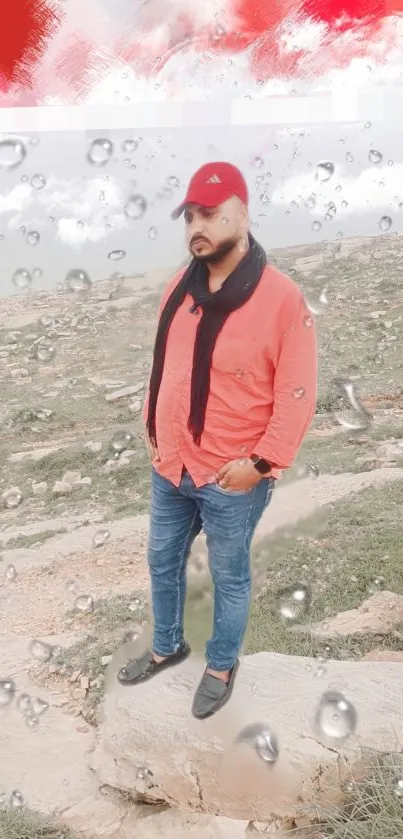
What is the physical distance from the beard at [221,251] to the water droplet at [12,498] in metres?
4.48

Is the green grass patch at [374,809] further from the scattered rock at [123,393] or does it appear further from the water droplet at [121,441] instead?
the scattered rock at [123,393]

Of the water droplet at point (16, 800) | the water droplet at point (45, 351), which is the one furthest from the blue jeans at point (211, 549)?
the water droplet at point (45, 351)

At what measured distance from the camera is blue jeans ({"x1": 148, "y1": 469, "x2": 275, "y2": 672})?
6.75ft

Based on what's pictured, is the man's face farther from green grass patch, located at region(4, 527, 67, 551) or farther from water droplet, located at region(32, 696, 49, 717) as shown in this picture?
green grass patch, located at region(4, 527, 67, 551)

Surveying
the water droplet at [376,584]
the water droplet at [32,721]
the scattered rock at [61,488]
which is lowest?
the scattered rock at [61,488]

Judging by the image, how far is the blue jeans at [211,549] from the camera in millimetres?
2059

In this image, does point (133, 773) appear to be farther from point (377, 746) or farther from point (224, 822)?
point (377, 746)

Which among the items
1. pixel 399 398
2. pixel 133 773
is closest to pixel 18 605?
pixel 133 773

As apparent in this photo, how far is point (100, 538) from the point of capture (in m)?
4.79

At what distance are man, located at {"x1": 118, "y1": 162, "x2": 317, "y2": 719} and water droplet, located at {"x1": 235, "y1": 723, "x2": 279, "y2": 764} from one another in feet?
1.17

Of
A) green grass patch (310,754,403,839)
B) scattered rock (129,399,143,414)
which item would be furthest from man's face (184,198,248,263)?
scattered rock (129,399,143,414)

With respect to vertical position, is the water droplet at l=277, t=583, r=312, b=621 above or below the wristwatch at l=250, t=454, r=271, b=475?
below

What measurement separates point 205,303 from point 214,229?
0.19 meters

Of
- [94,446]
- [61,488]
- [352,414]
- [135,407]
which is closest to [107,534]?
[61,488]
